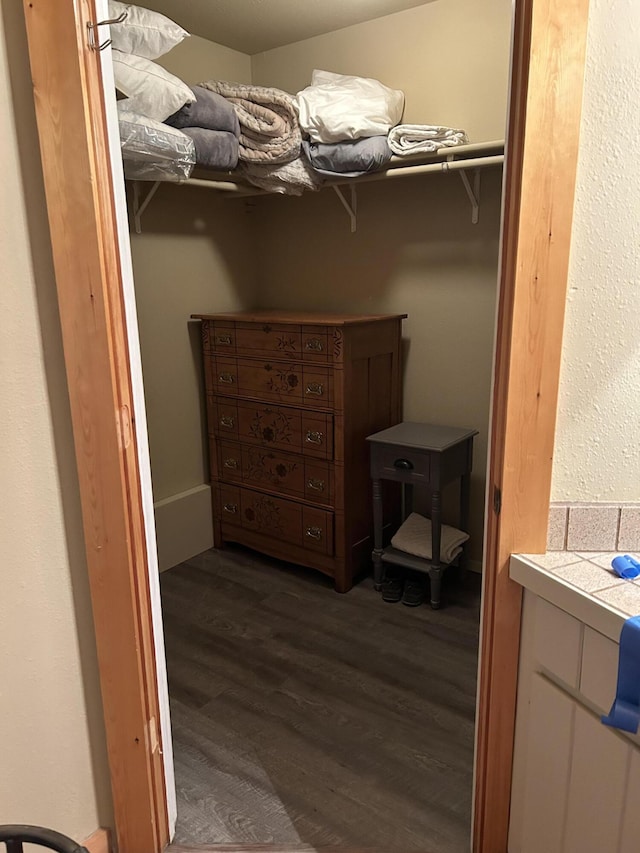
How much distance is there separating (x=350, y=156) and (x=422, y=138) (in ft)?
0.96

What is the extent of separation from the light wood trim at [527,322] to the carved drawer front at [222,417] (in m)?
1.92

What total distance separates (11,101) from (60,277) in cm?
32

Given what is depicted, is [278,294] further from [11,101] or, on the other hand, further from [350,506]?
[11,101]

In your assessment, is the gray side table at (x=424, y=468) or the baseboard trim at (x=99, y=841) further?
the gray side table at (x=424, y=468)

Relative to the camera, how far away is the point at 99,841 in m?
1.53

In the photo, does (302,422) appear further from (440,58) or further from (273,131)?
(440,58)

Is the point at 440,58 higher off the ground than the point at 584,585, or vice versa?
the point at 440,58

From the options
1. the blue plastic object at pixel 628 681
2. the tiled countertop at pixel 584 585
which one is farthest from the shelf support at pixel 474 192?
the blue plastic object at pixel 628 681

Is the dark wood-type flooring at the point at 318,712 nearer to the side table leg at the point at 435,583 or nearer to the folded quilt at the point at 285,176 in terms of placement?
the side table leg at the point at 435,583

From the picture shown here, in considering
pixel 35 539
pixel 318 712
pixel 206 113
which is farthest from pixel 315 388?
pixel 35 539

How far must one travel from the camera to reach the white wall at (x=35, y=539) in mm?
1197

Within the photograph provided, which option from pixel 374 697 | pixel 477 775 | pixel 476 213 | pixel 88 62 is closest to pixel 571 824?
pixel 477 775

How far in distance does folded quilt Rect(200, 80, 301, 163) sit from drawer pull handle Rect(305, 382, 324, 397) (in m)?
0.95

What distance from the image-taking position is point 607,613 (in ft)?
3.56
